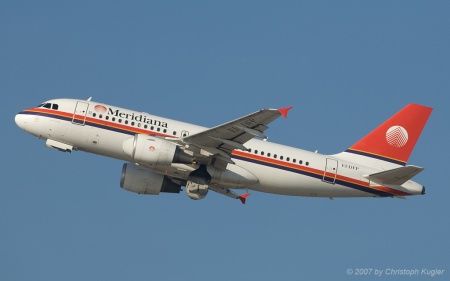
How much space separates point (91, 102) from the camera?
5666 centimetres

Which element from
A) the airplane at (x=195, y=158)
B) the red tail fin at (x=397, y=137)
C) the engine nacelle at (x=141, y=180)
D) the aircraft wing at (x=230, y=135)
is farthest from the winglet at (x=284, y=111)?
the red tail fin at (x=397, y=137)

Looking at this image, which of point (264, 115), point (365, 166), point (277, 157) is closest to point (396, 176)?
point (365, 166)

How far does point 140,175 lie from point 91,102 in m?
5.74

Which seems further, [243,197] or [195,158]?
[243,197]

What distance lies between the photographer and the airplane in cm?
5394

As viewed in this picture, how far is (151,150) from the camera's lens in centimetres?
5331

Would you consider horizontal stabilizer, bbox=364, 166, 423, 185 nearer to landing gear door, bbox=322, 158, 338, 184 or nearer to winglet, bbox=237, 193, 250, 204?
landing gear door, bbox=322, 158, 338, 184

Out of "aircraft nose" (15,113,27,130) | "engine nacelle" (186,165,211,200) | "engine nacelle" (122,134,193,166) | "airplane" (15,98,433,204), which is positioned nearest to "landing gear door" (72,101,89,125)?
"airplane" (15,98,433,204)

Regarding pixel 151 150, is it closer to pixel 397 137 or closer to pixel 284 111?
pixel 284 111

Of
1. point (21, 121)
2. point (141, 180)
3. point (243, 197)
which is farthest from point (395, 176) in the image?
point (21, 121)

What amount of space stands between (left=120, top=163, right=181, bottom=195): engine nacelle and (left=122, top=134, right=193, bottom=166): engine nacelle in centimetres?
431

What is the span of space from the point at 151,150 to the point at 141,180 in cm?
532

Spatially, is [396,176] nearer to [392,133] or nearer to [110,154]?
[392,133]

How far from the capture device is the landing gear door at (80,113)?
55625 mm
